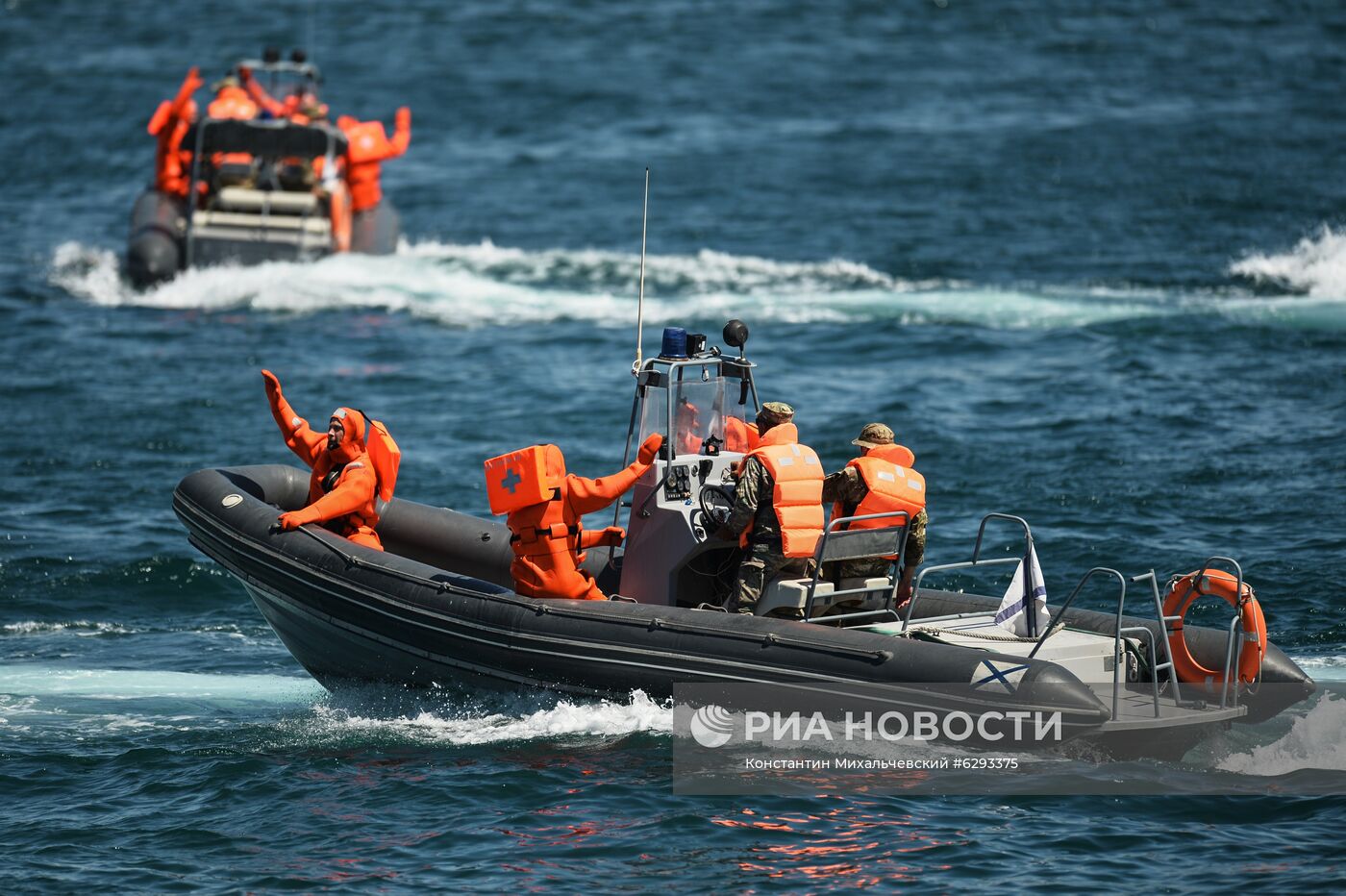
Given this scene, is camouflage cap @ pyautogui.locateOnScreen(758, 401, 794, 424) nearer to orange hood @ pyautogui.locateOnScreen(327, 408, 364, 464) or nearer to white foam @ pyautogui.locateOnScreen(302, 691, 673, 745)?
white foam @ pyautogui.locateOnScreen(302, 691, 673, 745)

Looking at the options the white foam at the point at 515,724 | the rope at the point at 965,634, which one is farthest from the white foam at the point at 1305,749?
the white foam at the point at 515,724

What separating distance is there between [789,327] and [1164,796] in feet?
35.5

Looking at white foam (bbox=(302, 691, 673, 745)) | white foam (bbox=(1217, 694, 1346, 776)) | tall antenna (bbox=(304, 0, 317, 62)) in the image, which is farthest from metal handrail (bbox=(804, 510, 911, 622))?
tall antenna (bbox=(304, 0, 317, 62))

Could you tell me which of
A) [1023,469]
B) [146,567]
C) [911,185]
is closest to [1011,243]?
[911,185]

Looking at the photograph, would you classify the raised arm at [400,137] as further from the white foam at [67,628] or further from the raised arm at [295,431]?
the raised arm at [295,431]

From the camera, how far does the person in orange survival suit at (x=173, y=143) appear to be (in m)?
20.3

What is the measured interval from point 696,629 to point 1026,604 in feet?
5.42

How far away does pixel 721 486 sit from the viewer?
9.07 meters

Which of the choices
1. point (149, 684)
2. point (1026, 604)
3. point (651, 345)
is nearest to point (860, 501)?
point (1026, 604)

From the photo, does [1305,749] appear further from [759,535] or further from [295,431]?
[295,431]

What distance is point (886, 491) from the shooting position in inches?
338

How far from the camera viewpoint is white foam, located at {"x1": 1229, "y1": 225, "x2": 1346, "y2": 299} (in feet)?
60.5

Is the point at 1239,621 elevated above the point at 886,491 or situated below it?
below

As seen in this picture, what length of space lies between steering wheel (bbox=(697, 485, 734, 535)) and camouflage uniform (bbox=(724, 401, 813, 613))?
0.20 feet
